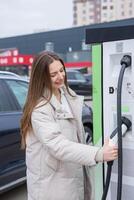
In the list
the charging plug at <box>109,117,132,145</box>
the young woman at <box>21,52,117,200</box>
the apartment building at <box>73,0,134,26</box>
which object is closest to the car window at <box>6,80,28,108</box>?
the young woman at <box>21,52,117,200</box>

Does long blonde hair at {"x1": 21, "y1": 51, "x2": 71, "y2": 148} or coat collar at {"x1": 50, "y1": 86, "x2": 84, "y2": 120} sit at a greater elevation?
long blonde hair at {"x1": 21, "y1": 51, "x2": 71, "y2": 148}

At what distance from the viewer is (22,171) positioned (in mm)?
4719

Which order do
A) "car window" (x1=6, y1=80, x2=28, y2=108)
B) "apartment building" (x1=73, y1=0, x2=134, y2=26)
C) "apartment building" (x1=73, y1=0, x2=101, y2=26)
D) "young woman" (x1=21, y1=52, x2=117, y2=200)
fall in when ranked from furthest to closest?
"apartment building" (x1=73, y1=0, x2=101, y2=26)
"apartment building" (x1=73, y1=0, x2=134, y2=26)
"car window" (x1=6, y1=80, x2=28, y2=108)
"young woman" (x1=21, y1=52, x2=117, y2=200)

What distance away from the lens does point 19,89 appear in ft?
16.8

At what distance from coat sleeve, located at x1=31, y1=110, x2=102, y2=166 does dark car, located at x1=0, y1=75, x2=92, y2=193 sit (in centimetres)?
219

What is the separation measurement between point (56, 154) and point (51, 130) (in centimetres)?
12

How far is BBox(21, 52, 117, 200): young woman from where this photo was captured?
7.08 ft

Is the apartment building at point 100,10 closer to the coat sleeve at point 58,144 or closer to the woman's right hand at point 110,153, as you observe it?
the coat sleeve at point 58,144

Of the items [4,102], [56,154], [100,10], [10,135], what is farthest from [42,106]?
[100,10]

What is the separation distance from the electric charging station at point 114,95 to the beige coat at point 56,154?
0.11 meters

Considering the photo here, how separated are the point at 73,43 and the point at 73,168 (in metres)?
53.1

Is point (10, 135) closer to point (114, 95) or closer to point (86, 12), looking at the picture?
point (114, 95)

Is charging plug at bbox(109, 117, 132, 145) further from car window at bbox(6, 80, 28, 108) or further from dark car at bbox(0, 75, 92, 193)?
car window at bbox(6, 80, 28, 108)

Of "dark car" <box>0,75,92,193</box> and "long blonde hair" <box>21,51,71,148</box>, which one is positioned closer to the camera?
"long blonde hair" <box>21,51,71,148</box>
